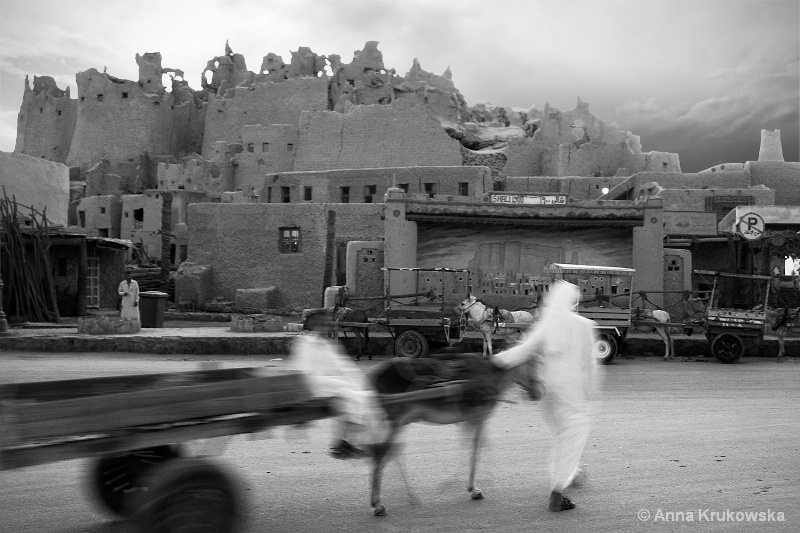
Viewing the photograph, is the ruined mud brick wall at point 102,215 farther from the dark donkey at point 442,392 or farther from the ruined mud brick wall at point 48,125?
the dark donkey at point 442,392

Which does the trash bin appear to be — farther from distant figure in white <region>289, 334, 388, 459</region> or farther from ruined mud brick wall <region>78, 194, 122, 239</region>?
ruined mud brick wall <region>78, 194, 122, 239</region>

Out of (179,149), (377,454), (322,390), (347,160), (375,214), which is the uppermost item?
(179,149)

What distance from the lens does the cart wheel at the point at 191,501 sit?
410 cm

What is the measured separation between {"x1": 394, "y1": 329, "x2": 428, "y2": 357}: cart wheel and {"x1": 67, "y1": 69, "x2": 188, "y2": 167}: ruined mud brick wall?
55.6 m

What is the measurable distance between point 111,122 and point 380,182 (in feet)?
135

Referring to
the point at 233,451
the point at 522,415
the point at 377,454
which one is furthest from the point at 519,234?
the point at 377,454

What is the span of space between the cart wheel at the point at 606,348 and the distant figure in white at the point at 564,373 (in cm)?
1029

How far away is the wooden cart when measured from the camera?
13.6 ft

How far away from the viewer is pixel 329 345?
18.5ft

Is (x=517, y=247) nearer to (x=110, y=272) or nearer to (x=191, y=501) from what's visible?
(x=110, y=272)

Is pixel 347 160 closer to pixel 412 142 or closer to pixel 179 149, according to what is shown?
pixel 412 142

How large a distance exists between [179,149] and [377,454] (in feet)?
228

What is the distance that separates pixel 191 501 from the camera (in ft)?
13.7

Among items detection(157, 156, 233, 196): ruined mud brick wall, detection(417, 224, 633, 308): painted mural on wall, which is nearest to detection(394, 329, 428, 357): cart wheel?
detection(417, 224, 633, 308): painted mural on wall
